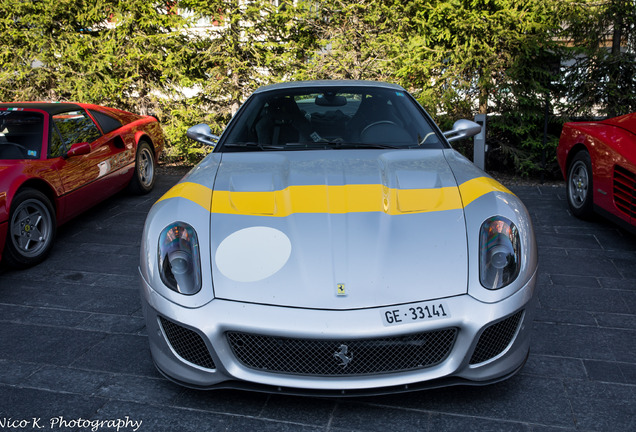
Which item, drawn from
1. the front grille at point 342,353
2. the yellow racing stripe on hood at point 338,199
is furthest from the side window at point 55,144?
the front grille at point 342,353

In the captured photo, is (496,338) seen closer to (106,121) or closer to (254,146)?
(254,146)

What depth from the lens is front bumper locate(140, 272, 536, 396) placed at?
7.39ft

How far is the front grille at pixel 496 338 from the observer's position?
2.40 meters

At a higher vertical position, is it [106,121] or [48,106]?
→ [48,106]

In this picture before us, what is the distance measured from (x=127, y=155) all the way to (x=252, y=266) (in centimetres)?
439

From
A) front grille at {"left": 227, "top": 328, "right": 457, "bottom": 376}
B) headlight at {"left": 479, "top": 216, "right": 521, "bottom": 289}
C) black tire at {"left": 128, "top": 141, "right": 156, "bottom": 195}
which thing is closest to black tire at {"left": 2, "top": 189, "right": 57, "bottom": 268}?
black tire at {"left": 128, "top": 141, "right": 156, "bottom": 195}

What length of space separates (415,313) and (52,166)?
12.4 ft

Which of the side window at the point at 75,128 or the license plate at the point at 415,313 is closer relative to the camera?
the license plate at the point at 415,313

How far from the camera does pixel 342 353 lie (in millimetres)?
2297

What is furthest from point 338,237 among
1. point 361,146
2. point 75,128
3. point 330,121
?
point 75,128

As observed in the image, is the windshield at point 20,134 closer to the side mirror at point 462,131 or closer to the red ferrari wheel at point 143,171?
the red ferrari wheel at point 143,171

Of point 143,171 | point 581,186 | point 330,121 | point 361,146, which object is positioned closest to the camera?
point 361,146

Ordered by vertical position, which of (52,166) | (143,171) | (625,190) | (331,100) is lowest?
(143,171)

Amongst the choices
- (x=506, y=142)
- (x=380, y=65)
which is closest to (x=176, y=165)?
(x=380, y=65)
